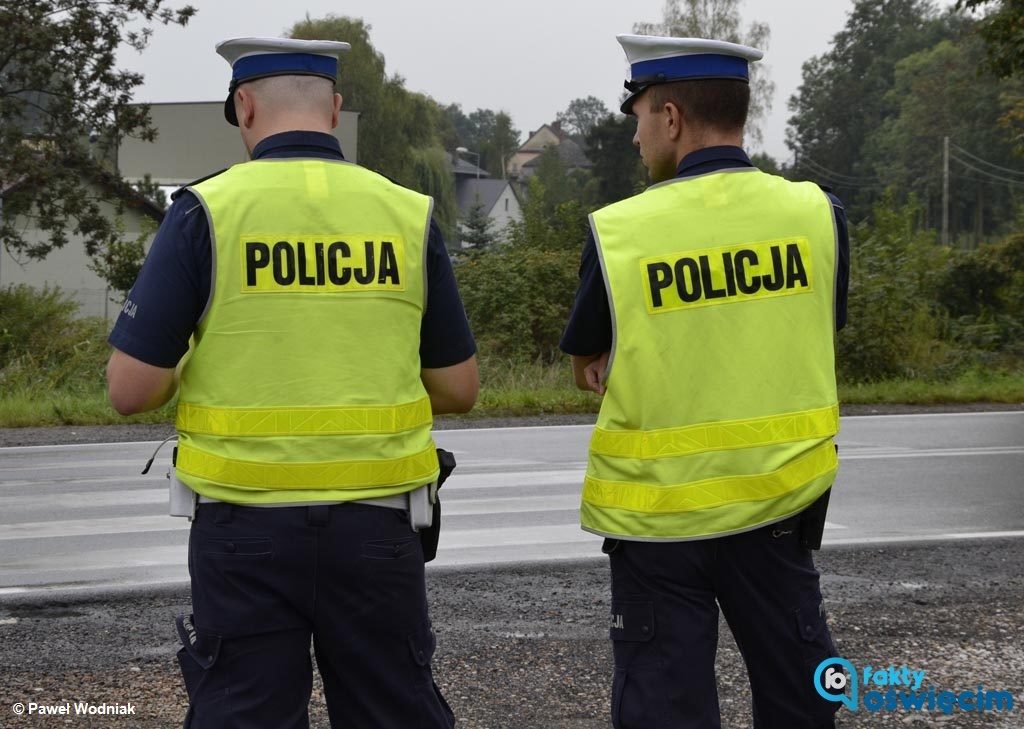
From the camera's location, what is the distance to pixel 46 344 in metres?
19.2

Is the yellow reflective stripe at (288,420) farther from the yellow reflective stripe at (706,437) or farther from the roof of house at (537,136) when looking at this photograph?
the roof of house at (537,136)

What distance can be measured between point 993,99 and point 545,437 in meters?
77.3

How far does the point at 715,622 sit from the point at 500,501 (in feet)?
19.6

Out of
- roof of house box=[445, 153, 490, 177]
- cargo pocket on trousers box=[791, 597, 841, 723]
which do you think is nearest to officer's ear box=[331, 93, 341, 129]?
cargo pocket on trousers box=[791, 597, 841, 723]

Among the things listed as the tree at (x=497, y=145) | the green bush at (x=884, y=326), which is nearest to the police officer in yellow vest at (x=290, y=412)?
the green bush at (x=884, y=326)

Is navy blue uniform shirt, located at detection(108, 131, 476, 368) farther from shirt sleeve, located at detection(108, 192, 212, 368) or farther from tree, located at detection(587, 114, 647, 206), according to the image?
tree, located at detection(587, 114, 647, 206)

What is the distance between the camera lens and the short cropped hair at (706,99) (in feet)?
9.65

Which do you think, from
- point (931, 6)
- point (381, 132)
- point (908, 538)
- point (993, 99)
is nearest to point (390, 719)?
point (908, 538)

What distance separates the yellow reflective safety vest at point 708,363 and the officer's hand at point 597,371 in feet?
0.19

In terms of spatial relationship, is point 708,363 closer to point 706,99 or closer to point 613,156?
point 706,99

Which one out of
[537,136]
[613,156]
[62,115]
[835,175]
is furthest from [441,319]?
[537,136]

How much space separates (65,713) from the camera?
4.40m

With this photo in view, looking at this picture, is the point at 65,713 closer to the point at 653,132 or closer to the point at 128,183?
the point at 653,132

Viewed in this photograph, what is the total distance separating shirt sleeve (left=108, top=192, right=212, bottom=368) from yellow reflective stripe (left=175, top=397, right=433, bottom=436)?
0.14m
